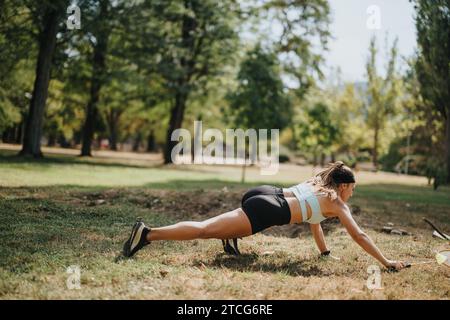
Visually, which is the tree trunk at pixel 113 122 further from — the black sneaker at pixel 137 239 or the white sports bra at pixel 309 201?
the white sports bra at pixel 309 201

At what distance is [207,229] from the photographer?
16.9 feet

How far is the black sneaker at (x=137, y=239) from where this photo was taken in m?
5.23

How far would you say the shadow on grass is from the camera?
5.15 meters

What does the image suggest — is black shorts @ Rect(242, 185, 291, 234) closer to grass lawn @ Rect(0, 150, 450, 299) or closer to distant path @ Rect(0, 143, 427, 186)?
grass lawn @ Rect(0, 150, 450, 299)

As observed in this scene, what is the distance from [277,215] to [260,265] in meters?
0.68

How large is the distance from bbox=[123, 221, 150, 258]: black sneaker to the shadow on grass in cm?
68

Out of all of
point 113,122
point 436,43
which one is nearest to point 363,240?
point 436,43

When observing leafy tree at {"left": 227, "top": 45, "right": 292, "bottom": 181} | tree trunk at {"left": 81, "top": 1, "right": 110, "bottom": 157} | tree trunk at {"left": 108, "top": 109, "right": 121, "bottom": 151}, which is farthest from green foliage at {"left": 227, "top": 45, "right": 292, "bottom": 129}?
tree trunk at {"left": 108, "top": 109, "right": 121, "bottom": 151}

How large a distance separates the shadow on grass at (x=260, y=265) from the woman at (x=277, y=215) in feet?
1.13

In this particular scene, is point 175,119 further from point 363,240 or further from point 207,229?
point 363,240

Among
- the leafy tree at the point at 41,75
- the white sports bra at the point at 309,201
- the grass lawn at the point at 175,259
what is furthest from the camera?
the leafy tree at the point at 41,75

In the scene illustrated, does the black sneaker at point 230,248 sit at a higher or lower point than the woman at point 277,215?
lower

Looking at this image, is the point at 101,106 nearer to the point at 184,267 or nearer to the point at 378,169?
the point at 184,267

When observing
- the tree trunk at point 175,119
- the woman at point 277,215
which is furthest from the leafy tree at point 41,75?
the woman at point 277,215
